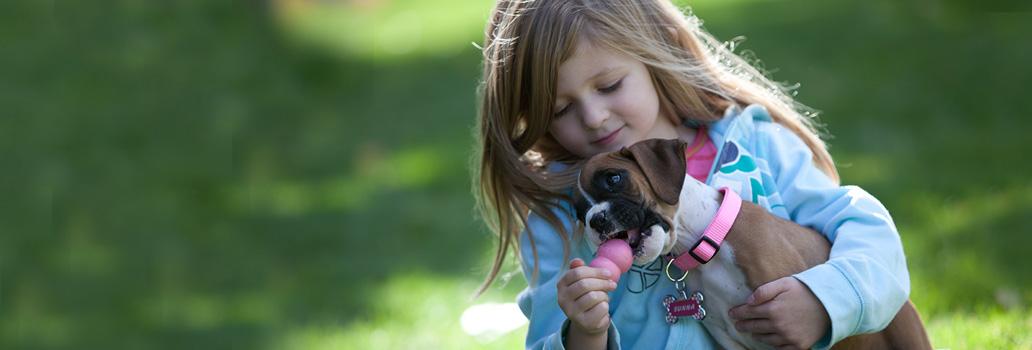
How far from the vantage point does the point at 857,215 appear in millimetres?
3996

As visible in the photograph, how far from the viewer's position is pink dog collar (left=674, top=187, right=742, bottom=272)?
143 inches

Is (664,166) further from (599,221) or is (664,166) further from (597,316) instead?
(597,316)

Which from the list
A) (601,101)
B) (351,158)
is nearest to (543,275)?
(601,101)

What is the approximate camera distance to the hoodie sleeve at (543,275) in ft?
14.0

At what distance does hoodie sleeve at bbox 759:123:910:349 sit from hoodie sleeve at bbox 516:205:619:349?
0.78 meters

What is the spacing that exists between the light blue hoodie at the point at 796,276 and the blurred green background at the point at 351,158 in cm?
122

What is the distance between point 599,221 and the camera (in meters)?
3.41

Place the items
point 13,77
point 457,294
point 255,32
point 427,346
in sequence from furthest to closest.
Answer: point 255,32
point 13,77
point 457,294
point 427,346

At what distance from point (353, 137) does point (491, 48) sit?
874 cm

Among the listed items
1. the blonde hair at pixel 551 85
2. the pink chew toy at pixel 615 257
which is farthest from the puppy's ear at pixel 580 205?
the blonde hair at pixel 551 85

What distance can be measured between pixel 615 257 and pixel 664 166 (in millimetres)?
313

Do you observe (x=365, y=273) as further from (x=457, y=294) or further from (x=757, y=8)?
(x=757, y=8)

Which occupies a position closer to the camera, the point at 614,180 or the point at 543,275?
the point at 614,180

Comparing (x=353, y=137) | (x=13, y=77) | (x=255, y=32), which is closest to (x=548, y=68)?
(x=13, y=77)
